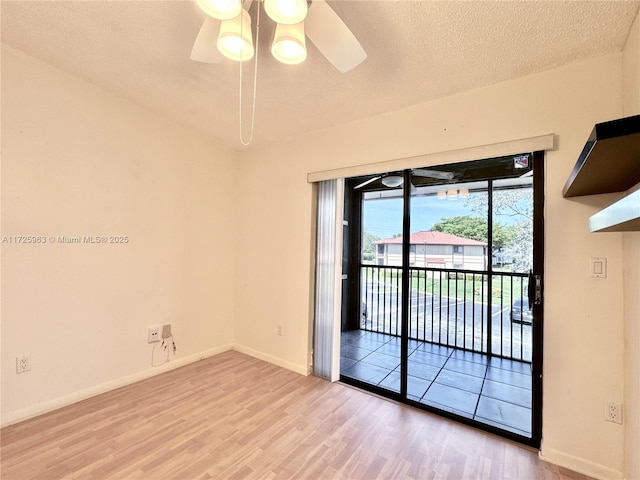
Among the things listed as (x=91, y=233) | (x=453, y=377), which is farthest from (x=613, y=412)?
(x=91, y=233)

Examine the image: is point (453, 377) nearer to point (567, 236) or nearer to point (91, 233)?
point (567, 236)

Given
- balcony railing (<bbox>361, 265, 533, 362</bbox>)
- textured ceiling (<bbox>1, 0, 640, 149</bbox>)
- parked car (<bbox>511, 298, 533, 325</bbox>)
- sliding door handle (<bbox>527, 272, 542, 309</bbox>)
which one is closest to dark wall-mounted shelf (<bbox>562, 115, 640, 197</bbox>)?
sliding door handle (<bbox>527, 272, 542, 309</bbox>)

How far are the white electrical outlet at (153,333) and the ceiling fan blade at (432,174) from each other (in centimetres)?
271

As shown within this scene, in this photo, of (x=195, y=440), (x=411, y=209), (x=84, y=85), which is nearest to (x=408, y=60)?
(x=411, y=209)

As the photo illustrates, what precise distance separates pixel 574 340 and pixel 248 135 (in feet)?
10.2

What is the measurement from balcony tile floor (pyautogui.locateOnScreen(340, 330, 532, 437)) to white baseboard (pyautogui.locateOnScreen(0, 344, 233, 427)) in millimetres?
1586

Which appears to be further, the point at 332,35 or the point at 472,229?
the point at 472,229

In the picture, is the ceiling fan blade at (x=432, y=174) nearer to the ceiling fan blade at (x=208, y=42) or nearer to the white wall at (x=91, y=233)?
the ceiling fan blade at (x=208, y=42)

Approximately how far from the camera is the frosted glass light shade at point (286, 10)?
1.07 m

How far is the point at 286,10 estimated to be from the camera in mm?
1080

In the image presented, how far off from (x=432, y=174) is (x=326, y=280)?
4.71ft

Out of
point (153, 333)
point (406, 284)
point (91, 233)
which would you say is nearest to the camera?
point (91, 233)

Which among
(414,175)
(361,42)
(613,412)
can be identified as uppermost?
(361,42)

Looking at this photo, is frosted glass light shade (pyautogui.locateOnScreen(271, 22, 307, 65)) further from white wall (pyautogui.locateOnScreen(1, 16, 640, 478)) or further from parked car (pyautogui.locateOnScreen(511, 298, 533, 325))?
parked car (pyautogui.locateOnScreen(511, 298, 533, 325))
